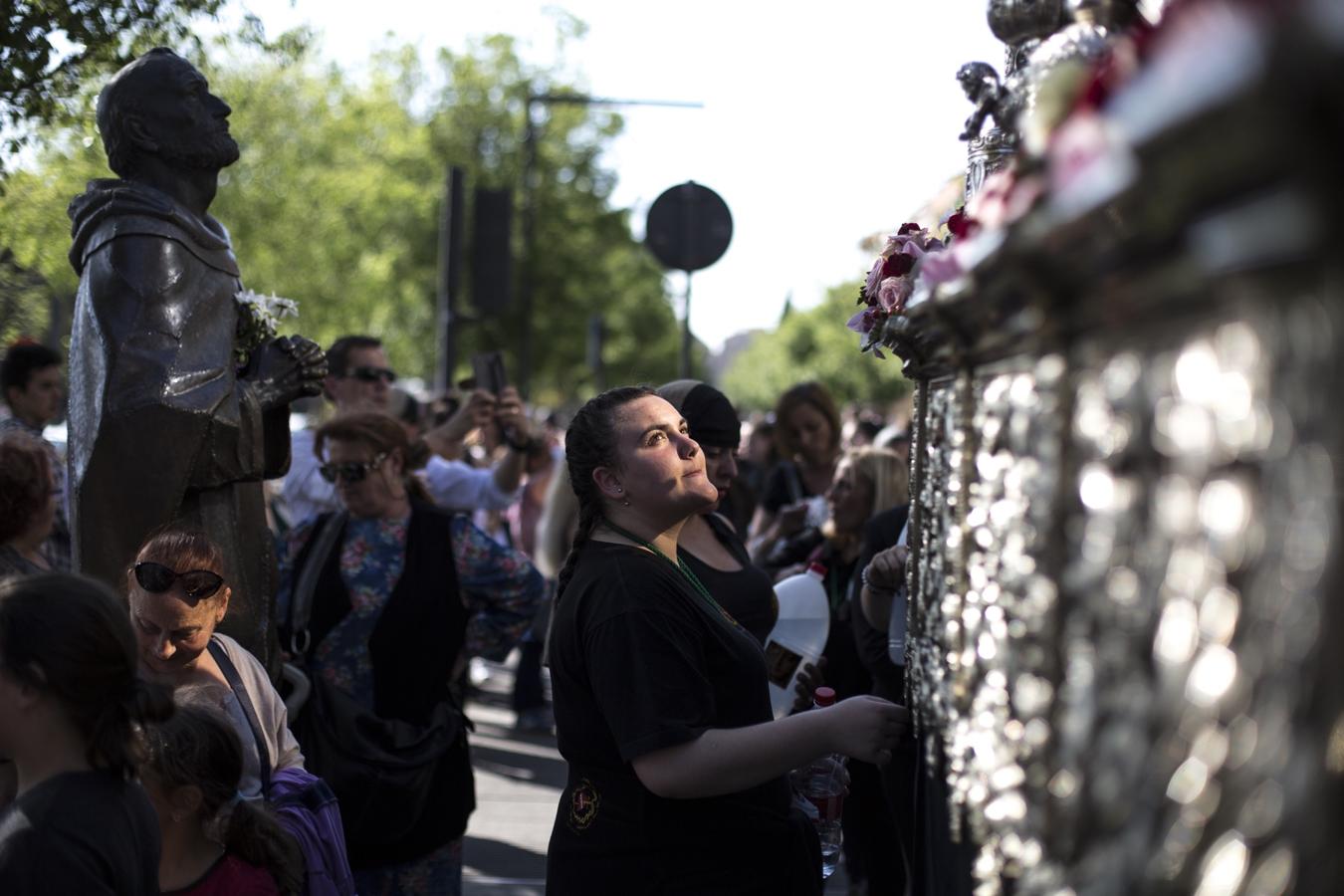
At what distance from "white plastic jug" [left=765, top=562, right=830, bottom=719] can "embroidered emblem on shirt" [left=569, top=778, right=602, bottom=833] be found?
5.11 feet

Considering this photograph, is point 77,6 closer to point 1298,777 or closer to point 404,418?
point 404,418

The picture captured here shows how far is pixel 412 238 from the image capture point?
40.1 meters

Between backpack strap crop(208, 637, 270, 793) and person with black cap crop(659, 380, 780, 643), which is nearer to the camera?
backpack strap crop(208, 637, 270, 793)

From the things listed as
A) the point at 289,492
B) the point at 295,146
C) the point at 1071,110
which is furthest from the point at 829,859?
the point at 295,146

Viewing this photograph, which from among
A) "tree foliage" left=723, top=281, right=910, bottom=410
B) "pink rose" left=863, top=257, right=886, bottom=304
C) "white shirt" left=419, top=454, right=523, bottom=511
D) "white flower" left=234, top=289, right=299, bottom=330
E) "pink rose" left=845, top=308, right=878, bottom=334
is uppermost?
"tree foliage" left=723, top=281, right=910, bottom=410

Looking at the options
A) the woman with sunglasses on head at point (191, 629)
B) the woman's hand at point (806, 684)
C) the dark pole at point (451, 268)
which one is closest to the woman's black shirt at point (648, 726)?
the woman with sunglasses on head at point (191, 629)

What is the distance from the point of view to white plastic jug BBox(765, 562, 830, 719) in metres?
4.80

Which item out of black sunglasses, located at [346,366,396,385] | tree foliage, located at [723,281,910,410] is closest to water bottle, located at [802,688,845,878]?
black sunglasses, located at [346,366,396,385]

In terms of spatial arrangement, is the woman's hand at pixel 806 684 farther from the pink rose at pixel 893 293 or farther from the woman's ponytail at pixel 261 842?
the pink rose at pixel 893 293

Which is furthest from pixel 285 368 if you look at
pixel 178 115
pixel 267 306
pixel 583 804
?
pixel 583 804

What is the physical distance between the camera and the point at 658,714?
2941 millimetres

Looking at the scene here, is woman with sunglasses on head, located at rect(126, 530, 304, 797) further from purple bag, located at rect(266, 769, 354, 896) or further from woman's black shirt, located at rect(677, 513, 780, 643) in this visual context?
woman's black shirt, located at rect(677, 513, 780, 643)

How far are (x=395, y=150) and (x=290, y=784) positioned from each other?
118ft

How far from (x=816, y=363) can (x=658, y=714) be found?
79035mm
